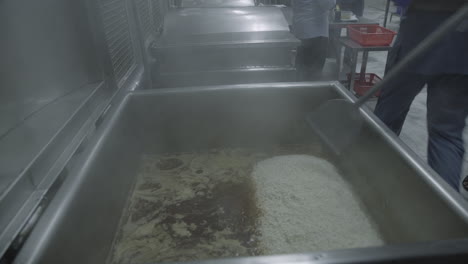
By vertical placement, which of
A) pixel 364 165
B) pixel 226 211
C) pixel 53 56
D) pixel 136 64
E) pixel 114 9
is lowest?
pixel 226 211

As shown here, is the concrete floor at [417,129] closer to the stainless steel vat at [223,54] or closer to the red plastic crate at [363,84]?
the red plastic crate at [363,84]

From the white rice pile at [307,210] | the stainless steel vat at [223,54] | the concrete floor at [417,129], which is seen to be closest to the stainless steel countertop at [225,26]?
the stainless steel vat at [223,54]

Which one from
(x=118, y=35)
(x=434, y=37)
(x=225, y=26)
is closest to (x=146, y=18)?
(x=225, y=26)

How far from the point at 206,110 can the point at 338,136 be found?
639 millimetres

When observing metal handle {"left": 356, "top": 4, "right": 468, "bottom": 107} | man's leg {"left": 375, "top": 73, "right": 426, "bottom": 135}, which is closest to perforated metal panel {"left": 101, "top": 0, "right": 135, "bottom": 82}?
metal handle {"left": 356, "top": 4, "right": 468, "bottom": 107}

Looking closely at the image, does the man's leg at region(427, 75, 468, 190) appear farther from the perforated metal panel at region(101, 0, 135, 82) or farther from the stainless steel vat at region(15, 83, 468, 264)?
the perforated metal panel at region(101, 0, 135, 82)

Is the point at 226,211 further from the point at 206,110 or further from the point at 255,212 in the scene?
the point at 206,110

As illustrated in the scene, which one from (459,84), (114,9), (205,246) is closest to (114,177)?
(205,246)

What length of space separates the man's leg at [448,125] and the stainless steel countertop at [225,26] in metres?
0.89

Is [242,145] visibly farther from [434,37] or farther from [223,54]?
[434,37]

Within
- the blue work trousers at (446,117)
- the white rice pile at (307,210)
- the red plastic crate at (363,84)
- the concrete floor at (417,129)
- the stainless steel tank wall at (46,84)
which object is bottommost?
the concrete floor at (417,129)

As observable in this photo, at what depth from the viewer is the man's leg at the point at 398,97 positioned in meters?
1.50

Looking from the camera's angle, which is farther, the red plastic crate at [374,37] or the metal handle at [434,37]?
the red plastic crate at [374,37]

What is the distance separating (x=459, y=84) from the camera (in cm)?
137
